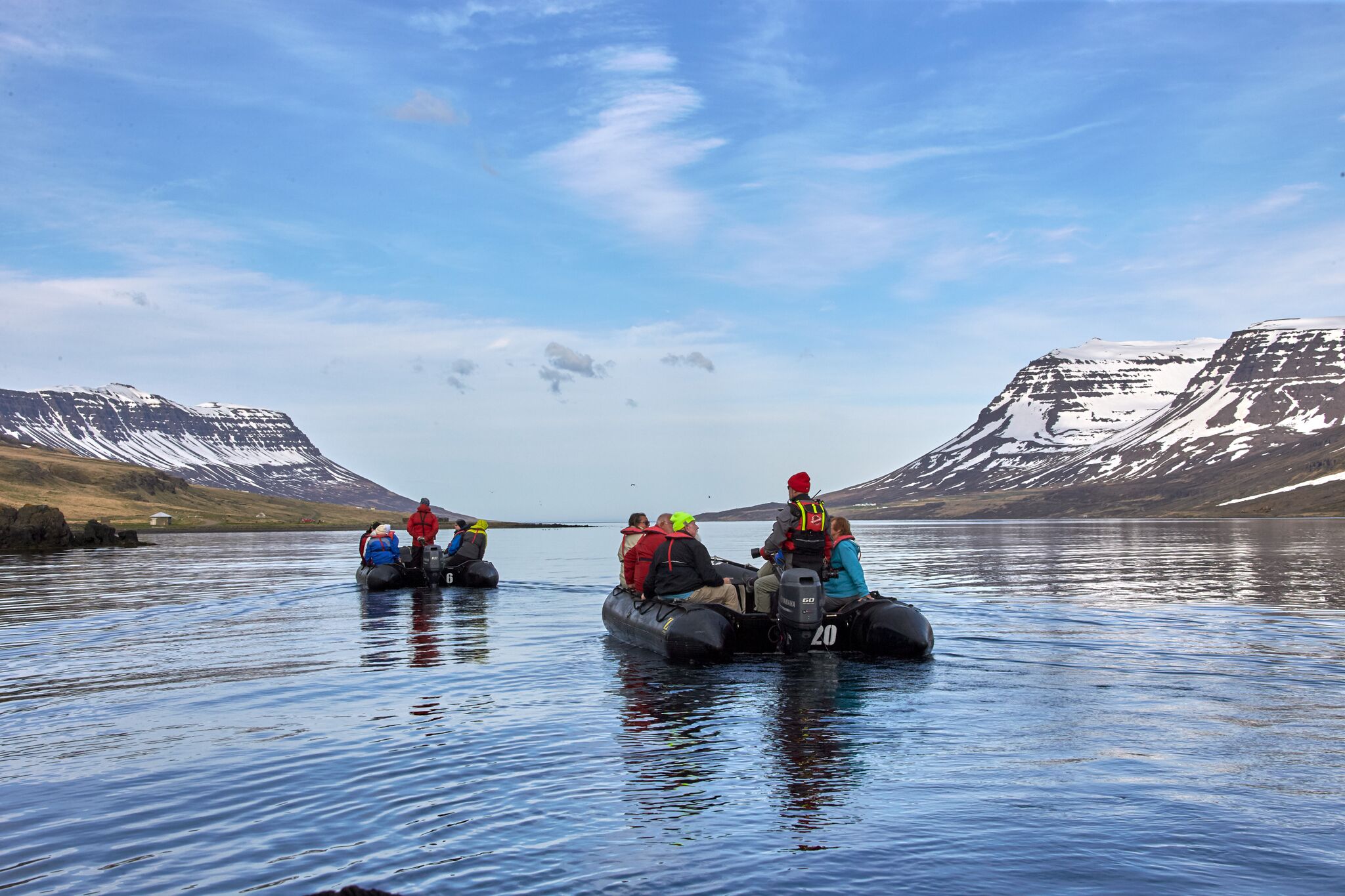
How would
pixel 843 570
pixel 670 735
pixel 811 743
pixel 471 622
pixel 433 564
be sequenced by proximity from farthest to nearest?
pixel 433 564 → pixel 471 622 → pixel 843 570 → pixel 670 735 → pixel 811 743

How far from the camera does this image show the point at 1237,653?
22.0 m

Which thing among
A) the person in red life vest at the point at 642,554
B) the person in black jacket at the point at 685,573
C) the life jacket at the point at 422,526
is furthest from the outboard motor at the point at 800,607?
the life jacket at the point at 422,526

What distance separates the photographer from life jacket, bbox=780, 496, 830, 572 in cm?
2141

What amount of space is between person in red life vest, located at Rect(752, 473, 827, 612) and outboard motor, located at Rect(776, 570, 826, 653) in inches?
28.0

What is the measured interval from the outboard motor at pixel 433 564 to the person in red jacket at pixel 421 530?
0.20m

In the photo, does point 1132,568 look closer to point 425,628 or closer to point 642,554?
point 642,554

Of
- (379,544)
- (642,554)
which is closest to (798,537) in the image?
(642,554)

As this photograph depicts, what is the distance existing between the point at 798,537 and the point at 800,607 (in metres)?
1.80

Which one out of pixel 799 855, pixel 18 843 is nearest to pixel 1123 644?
pixel 799 855

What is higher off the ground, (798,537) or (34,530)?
(34,530)

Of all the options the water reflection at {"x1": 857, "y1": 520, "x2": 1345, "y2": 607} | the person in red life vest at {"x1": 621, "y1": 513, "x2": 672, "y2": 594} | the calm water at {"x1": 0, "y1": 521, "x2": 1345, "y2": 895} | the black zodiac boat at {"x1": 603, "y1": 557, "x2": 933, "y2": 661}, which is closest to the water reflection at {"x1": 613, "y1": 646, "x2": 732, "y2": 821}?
the calm water at {"x1": 0, "y1": 521, "x2": 1345, "y2": 895}

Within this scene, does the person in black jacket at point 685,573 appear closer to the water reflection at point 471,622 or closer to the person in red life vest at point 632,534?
the person in red life vest at point 632,534

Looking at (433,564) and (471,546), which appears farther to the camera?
(471,546)

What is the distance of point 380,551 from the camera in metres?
41.6
